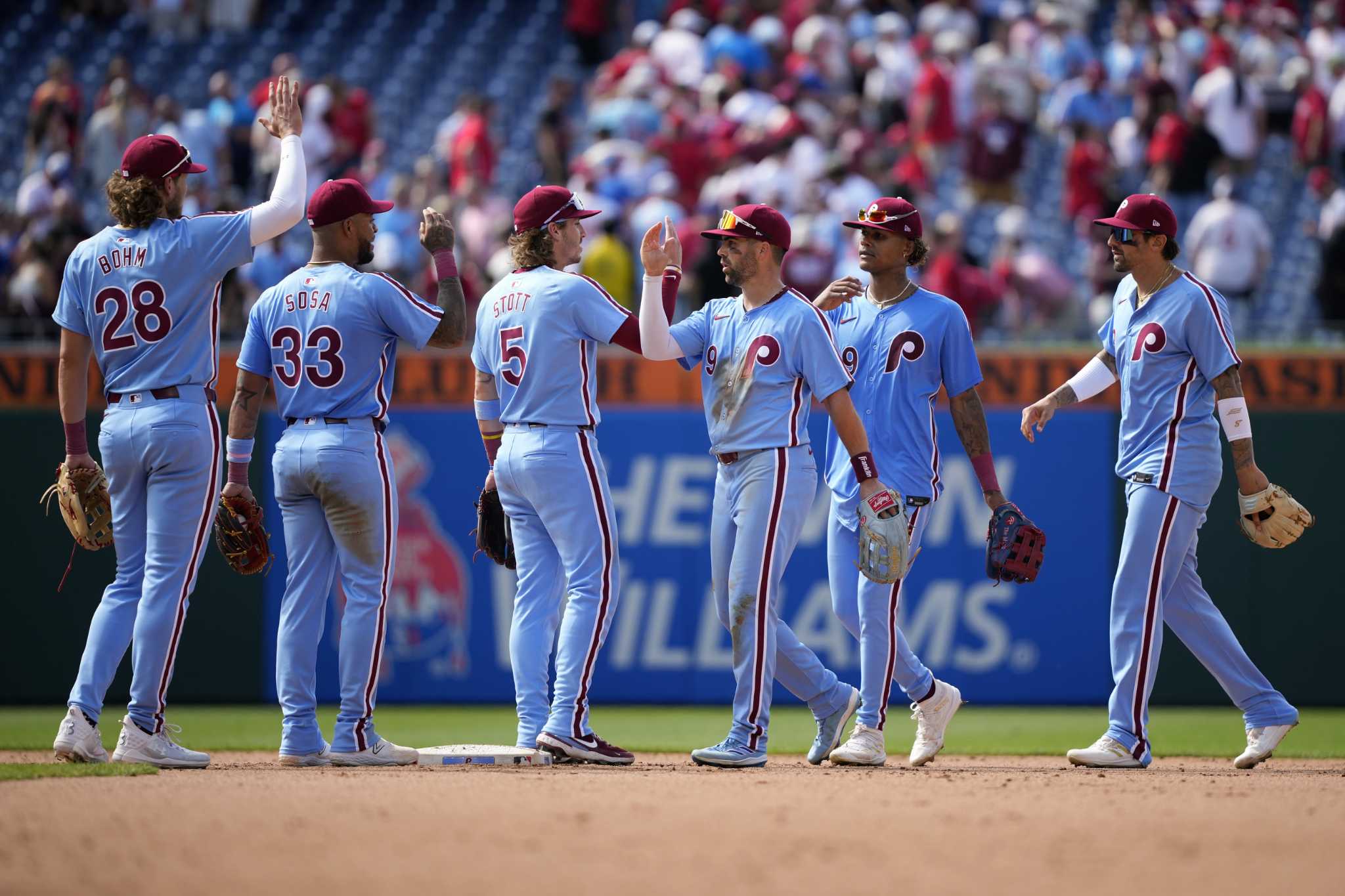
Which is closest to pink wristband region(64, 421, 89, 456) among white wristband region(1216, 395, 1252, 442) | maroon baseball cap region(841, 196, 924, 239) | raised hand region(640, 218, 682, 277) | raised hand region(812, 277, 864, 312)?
raised hand region(640, 218, 682, 277)

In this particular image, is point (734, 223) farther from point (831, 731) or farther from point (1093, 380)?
point (831, 731)

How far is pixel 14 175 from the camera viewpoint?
56.4 feet

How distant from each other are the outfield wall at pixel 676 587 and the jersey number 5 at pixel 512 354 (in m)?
4.09

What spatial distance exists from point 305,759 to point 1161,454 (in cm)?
348

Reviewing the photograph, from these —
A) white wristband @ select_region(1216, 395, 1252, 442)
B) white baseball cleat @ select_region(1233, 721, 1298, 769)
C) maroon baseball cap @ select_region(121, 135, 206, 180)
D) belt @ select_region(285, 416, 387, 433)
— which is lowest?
white baseball cleat @ select_region(1233, 721, 1298, 769)

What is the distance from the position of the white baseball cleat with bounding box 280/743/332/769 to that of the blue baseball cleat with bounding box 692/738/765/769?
140cm

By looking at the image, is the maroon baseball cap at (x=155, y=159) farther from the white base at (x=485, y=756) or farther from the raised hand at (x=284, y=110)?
the white base at (x=485, y=756)

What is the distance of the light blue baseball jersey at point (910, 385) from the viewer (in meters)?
7.04

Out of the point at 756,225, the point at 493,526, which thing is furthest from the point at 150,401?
the point at 756,225

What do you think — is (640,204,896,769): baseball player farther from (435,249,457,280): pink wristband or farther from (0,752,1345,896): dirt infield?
(435,249,457,280): pink wristband

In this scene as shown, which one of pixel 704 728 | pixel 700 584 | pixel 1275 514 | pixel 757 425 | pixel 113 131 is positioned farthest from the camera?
pixel 113 131

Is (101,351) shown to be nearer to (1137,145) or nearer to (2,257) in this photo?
(2,257)

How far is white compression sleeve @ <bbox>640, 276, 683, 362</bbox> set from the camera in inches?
262

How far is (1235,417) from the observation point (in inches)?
268
